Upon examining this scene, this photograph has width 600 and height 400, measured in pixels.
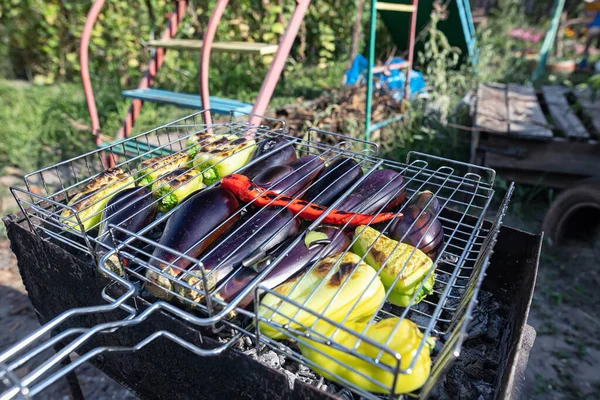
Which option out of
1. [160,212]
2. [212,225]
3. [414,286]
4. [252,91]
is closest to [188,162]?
[160,212]

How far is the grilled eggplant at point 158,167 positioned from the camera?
4.45 feet

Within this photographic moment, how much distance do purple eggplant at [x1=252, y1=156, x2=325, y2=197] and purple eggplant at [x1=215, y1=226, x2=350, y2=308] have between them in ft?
0.63

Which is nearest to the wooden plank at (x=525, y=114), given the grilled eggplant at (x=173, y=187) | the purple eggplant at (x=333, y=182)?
the purple eggplant at (x=333, y=182)

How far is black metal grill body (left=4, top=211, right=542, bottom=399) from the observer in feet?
2.89

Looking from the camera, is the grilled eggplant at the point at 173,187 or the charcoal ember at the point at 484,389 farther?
the grilled eggplant at the point at 173,187

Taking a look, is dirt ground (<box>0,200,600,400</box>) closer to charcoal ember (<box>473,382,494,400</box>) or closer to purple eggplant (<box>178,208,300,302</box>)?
charcoal ember (<box>473,382,494,400</box>)

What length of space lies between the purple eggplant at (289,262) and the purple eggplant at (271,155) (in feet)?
1.14

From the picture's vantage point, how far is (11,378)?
57cm

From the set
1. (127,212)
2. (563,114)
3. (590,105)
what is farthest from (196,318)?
(590,105)

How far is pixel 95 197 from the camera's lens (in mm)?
1257

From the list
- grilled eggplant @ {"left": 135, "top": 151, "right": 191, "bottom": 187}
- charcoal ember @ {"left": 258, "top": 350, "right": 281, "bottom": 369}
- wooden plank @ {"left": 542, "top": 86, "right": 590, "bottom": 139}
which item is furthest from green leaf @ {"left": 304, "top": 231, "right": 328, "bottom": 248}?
wooden plank @ {"left": 542, "top": 86, "right": 590, "bottom": 139}

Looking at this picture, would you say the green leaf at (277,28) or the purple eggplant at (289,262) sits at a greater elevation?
the green leaf at (277,28)

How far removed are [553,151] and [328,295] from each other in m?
2.42

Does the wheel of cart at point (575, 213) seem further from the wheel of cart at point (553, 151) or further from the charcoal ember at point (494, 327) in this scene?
the charcoal ember at point (494, 327)
